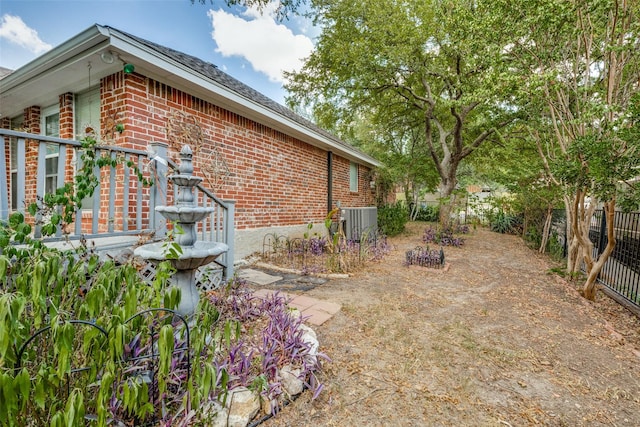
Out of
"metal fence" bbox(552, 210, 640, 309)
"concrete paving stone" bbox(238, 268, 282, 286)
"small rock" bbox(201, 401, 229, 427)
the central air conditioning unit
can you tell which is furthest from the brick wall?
"metal fence" bbox(552, 210, 640, 309)

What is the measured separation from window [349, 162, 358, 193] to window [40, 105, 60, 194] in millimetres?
8182

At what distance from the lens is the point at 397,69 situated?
30.1 ft

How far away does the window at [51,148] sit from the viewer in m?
4.78

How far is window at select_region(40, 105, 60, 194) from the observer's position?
4.78 meters

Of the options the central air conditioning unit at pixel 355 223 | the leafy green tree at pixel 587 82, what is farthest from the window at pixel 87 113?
the leafy green tree at pixel 587 82

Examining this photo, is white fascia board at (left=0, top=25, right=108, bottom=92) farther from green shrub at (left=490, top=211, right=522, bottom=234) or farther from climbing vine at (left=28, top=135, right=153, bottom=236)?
green shrub at (left=490, top=211, right=522, bottom=234)

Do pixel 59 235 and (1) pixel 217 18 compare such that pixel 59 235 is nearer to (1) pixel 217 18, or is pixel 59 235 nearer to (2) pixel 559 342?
(2) pixel 559 342

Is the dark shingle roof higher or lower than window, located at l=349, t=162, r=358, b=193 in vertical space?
higher

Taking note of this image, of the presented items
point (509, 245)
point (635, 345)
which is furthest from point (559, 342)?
point (509, 245)

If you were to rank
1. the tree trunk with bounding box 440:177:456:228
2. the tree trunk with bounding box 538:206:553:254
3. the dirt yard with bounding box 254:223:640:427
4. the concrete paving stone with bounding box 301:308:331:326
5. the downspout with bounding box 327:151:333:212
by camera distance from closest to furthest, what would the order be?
1. the dirt yard with bounding box 254:223:640:427
2. the concrete paving stone with bounding box 301:308:331:326
3. the tree trunk with bounding box 538:206:553:254
4. the downspout with bounding box 327:151:333:212
5. the tree trunk with bounding box 440:177:456:228

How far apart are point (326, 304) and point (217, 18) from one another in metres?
6.29

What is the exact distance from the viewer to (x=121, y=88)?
3842mm

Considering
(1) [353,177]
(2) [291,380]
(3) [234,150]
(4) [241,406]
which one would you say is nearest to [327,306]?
(2) [291,380]

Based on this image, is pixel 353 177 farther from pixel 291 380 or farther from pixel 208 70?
pixel 291 380
